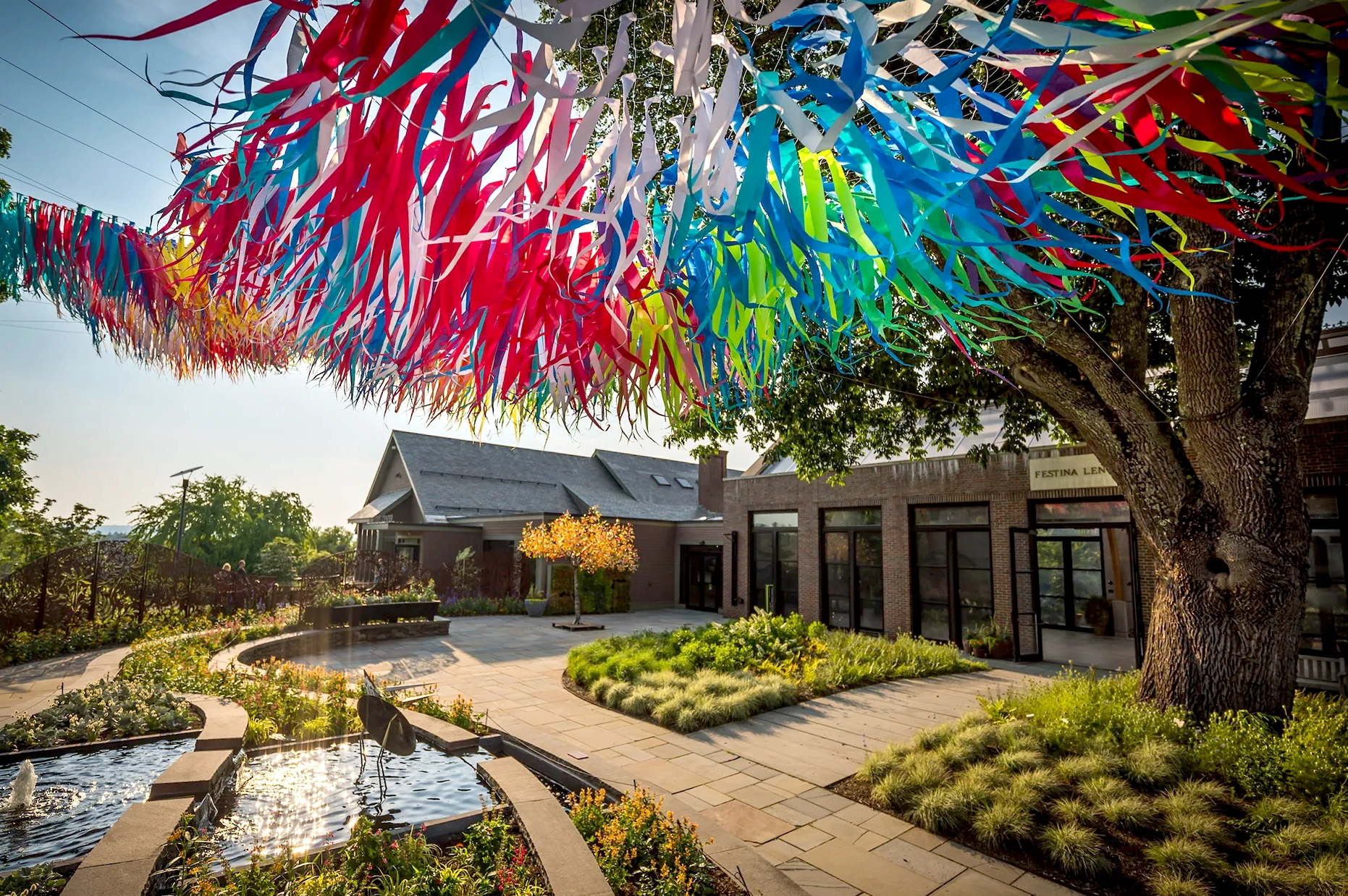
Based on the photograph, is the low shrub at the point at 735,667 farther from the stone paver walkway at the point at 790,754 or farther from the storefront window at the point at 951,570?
the storefront window at the point at 951,570

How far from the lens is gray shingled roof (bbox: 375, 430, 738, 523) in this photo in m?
24.1

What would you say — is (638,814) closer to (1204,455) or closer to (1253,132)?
(1253,132)

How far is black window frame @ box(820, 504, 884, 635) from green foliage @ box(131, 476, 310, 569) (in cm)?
3662

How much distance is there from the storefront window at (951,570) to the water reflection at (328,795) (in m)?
10.5

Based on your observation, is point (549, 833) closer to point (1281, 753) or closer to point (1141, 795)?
point (1141, 795)

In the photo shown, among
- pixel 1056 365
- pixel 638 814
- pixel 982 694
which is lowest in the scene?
pixel 982 694

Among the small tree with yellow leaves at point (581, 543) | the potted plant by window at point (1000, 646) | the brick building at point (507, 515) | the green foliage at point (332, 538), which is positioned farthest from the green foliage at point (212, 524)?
the potted plant by window at point (1000, 646)

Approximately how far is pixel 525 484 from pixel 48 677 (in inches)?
688

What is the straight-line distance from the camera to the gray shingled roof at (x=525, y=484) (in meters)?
24.1

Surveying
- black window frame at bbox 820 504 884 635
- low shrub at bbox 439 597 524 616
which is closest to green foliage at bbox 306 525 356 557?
low shrub at bbox 439 597 524 616

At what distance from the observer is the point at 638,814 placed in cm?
383

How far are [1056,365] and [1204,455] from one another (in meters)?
1.48

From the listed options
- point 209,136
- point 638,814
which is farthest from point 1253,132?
point 638,814

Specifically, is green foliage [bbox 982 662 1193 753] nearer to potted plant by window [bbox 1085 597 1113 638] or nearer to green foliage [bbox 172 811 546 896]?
green foliage [bbox 172 811 546 896]
